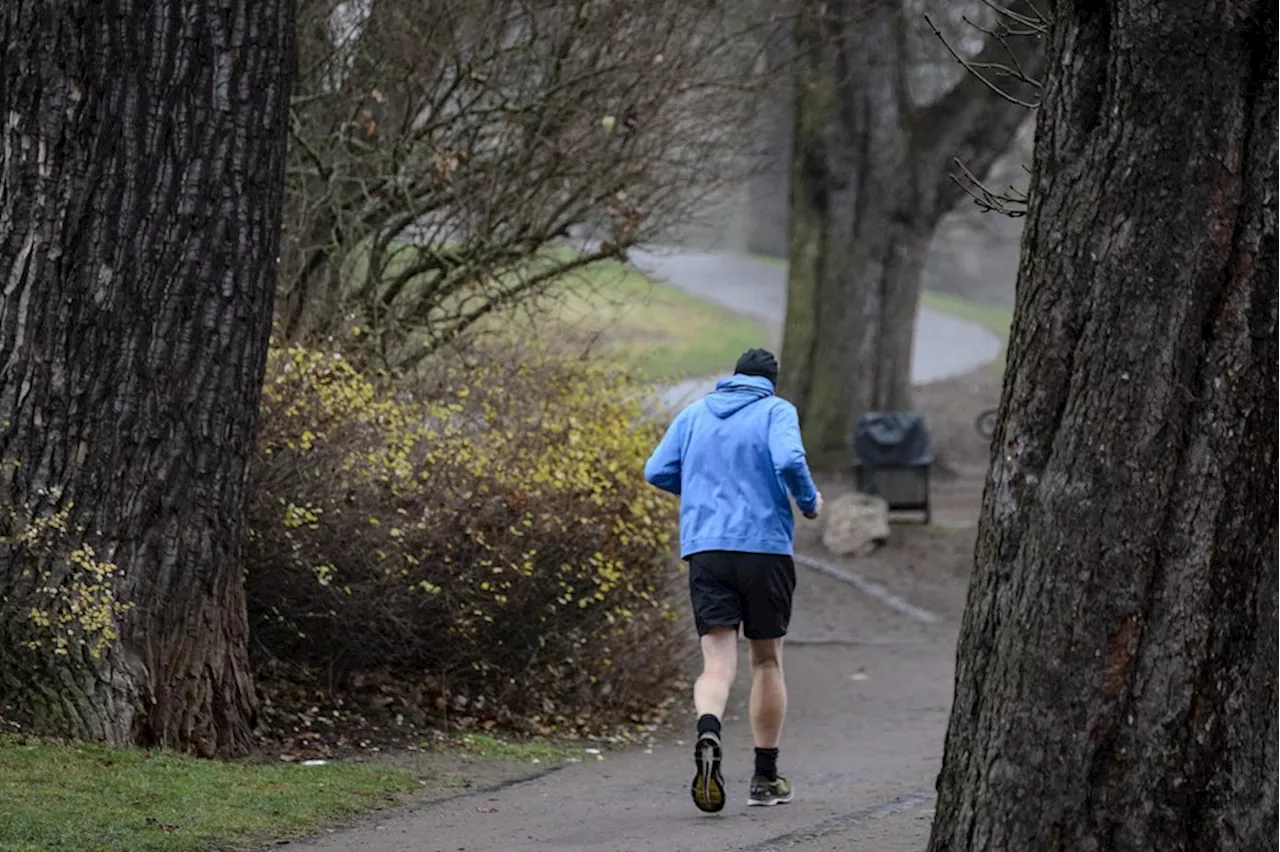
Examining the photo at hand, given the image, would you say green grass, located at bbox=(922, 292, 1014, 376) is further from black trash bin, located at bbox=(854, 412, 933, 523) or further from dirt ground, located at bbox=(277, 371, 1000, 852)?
dirt ground, located at bbox=(277, 371, 1000, 852)

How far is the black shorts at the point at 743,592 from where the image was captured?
7.39 meters

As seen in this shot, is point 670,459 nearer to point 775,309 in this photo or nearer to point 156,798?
point 156,798

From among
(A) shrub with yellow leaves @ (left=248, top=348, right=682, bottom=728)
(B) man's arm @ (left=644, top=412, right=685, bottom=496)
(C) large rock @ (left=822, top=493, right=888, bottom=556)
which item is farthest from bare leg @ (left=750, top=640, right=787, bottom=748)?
(C) large rock @ (left=822, top=493, right=888, bottom=556)

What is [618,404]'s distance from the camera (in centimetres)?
1089

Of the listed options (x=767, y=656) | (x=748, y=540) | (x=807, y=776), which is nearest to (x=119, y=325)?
(x=748, y=540)

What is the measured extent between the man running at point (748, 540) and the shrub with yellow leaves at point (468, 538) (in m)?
1.85

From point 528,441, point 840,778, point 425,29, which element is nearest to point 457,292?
point 425,29

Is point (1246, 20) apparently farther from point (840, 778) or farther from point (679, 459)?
point (840, 778)

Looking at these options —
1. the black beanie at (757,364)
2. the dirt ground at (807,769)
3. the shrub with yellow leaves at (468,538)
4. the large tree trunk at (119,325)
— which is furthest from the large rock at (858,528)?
the large tree trunk at (119,325)

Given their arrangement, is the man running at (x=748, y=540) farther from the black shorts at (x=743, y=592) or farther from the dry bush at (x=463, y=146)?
the dry bush at (x=463, y=146)

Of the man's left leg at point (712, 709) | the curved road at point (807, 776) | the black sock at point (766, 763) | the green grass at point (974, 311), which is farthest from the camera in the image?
the green grass at point (974, 311)

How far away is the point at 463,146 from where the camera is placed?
12.1m

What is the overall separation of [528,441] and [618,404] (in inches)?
46.2

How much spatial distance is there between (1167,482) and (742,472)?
3331mm
